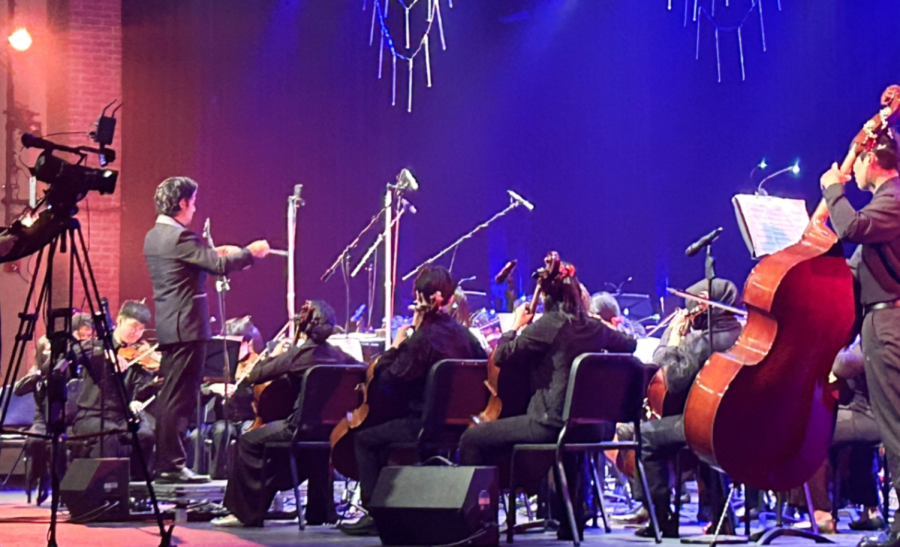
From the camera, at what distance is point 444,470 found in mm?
4922

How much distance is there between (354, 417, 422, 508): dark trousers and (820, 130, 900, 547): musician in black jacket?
2.14 metres

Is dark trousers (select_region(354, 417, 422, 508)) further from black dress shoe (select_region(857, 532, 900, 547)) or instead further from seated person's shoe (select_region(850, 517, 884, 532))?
seated person's shoe (select_region(850, 517, 884, 532))

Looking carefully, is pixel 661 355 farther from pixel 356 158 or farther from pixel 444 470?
pixel 356 158

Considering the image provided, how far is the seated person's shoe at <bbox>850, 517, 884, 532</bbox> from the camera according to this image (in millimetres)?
6016

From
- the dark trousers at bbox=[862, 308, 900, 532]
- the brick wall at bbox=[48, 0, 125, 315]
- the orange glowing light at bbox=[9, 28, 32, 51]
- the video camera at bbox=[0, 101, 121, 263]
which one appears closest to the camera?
the video camera at bbox=[0, 101, 121, 263]

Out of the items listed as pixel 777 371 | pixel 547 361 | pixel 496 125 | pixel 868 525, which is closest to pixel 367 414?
pixel 547 361

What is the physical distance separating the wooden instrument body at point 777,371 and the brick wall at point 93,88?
810cm

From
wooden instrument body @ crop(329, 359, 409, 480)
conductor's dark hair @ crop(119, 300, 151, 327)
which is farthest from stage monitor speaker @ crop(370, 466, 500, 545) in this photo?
conductor's dark hair @ crop(119, 300, 151, 327)

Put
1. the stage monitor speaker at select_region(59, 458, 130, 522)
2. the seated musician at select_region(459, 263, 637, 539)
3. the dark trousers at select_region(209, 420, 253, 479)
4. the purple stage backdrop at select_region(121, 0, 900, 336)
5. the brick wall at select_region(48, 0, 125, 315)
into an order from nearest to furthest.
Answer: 1. the seated musician at select_region(459, 263, 637, 539)
2. the stage monitor speaker at select_region(59, 458, 130, 522)
3. the dark trousers at select_region(209, 420, 253, 479)
4. the brick wall at select_region(48, 0, 125, 315)
5. the purple stage backdrop at select_region(121, 0, 900, 336)

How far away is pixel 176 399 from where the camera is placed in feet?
21.6

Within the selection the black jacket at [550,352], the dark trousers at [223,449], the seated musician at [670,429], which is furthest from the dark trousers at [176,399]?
the seated musician at [670,429]

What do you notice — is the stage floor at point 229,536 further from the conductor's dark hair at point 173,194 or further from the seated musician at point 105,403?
the conductor's dark hair at point 173,194

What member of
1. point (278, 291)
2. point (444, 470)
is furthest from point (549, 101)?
point (444, 470)

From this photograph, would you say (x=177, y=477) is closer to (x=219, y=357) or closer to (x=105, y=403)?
(x=105, y=403)
